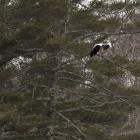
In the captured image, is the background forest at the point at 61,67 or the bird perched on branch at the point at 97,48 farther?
the background forest at the point at 61,67

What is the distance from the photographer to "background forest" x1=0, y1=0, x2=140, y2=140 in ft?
40.2

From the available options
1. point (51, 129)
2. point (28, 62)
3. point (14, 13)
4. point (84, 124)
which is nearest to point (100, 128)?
point (84, 124)

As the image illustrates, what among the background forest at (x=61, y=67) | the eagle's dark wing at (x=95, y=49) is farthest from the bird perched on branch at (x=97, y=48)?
the background forest at (x=61, y=67)

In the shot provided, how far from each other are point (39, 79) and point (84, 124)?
4.76 ft

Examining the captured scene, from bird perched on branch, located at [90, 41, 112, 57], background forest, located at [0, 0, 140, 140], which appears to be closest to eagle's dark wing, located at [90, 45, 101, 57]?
bird perched on branch, located at [90, 41, 112, 57]

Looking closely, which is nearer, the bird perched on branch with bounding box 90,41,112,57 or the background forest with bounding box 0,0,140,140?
the bird perched on branch with bounding box 90,41,112,57

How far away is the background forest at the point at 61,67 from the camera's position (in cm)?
1224

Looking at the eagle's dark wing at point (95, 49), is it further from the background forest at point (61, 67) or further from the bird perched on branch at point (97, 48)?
the background forest at point (61, 67)

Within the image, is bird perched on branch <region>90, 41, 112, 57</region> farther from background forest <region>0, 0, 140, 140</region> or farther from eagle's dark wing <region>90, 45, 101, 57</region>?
background forest <region>0, 0, 140, 140</region>

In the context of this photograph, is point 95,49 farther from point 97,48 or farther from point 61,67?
point 61,67

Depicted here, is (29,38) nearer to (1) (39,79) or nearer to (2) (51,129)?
(1) (39,79)

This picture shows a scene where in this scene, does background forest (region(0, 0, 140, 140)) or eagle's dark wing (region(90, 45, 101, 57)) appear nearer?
eagle's dark wing (region(90, 45, 101, 57))

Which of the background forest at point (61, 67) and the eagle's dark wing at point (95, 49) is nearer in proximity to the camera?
the eagle's dark wing at point (95, 49)

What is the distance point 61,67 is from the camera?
1291 centimetres
